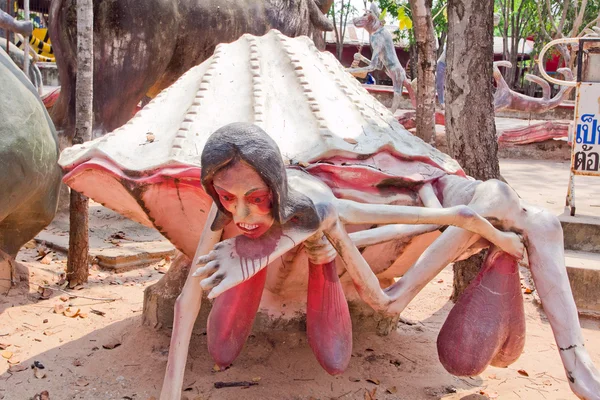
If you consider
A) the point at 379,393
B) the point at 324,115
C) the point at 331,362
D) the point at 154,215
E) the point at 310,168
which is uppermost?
the point at 324,115

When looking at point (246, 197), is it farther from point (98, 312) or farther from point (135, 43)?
point (135, 43)

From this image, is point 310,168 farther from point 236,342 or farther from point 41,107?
point 41,107

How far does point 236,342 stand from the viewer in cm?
223

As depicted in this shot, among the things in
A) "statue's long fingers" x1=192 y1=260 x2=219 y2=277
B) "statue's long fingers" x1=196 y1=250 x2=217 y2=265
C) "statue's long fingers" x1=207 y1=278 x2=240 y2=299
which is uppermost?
"statue's long fingers" x1=196 y1=250 x2=217 y2=265

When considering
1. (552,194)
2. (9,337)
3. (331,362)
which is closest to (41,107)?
(9,337)

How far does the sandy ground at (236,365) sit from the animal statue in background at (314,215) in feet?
1.03

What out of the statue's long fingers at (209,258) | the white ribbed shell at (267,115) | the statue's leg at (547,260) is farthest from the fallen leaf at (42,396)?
the statue's leg at (547,260)

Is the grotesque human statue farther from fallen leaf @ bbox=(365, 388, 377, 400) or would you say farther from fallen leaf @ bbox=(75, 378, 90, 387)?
fallen leaf @ bbox=(75, 378, 90, 387)

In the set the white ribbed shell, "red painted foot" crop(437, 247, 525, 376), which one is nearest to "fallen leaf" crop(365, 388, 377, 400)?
"red painted foot" crop(437, 247, 525, 376)

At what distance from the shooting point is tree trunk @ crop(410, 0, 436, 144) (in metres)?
4.70

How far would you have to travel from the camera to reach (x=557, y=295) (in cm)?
228

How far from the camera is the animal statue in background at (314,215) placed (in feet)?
6.25

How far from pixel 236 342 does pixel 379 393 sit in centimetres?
77

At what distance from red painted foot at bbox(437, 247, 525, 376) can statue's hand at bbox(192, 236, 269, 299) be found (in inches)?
31.7
